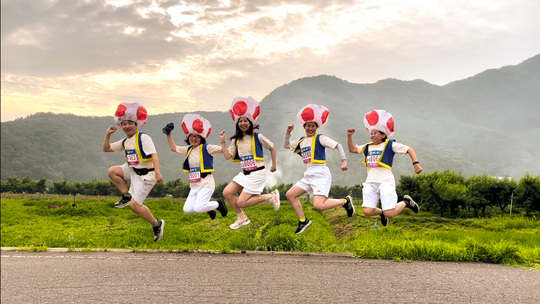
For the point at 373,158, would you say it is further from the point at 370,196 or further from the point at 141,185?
the point at 141,185

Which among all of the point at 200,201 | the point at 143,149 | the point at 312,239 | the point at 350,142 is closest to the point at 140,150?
the point at 143,149

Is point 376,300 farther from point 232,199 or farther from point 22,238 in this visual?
point 22,238

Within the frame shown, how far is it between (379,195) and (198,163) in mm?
Answer: 3985

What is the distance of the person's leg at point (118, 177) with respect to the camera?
8898mm

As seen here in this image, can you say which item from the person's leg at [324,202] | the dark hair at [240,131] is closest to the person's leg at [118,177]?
the dark hair at [240,131]

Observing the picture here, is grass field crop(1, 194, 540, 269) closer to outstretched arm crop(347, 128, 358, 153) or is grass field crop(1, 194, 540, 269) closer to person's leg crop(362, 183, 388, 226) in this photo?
person's leg crop(362, 183, 388, 226)

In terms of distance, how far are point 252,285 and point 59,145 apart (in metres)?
148

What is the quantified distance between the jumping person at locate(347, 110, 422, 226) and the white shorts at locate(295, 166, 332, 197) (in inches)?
29.8

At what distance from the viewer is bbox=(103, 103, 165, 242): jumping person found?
8.69 m

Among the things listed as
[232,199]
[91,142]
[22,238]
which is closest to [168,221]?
[22,238]

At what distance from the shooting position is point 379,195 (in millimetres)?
9344

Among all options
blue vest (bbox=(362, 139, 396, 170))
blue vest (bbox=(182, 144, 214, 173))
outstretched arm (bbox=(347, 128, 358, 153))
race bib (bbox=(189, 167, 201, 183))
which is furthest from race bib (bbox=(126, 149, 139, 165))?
blue vest (bbox=(362, 139, 396, 170))

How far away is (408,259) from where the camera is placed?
14.2m

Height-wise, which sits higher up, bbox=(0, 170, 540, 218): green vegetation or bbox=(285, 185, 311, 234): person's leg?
bbox=(285, 185, 311, 234): person's leg
